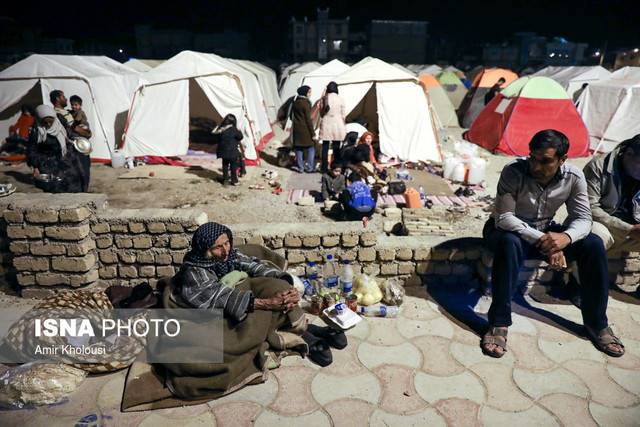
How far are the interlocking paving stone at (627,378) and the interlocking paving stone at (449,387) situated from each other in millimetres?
944

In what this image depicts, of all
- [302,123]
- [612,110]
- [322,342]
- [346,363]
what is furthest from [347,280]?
[612,110]

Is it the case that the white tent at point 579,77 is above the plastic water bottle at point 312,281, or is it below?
above

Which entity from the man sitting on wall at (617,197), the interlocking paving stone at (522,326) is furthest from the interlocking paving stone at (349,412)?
the man sitting on wall at (617,197)

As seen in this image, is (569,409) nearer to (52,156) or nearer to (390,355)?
(390,355)

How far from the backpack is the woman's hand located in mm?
2923

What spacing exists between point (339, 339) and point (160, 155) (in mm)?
7445

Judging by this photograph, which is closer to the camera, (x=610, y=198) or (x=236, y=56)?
(x=610, y=198)

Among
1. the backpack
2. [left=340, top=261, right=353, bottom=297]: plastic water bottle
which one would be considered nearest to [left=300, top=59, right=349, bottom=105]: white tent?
the backpack

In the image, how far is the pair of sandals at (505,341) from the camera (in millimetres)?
2957

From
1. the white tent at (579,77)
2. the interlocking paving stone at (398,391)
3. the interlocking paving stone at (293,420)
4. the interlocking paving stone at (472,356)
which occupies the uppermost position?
the white tent at (579,77)

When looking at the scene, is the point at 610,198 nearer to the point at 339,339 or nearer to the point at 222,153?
the point at 339,339

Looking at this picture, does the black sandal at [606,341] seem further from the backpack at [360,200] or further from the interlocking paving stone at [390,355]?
the backpack at [360,200]

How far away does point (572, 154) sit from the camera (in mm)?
9984

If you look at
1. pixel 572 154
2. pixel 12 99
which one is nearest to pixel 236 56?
pixel 12 99
